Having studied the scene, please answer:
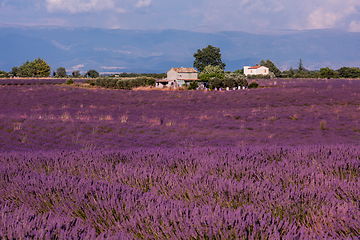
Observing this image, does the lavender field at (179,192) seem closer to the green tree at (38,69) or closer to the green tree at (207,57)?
the green tree at (38,69)

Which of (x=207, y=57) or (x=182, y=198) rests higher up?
(x=207, y=57)

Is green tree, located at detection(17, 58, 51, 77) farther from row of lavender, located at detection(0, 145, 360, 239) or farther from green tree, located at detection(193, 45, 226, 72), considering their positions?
row of lavender, located at detection(0, 145, 360, 239)

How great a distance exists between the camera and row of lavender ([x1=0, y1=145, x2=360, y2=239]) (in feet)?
7.12

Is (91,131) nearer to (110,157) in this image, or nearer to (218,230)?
(110,157)

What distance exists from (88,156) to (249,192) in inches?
115

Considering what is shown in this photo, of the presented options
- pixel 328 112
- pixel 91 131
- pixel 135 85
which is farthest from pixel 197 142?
pixel 135 85

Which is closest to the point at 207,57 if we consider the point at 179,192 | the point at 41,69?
the point at 41,69

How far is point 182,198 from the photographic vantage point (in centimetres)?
313

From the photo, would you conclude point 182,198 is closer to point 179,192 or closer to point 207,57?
point 179,192

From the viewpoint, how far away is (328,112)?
57.0 ft

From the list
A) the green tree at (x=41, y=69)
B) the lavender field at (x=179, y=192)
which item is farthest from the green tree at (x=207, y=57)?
the lavender field at (x=179, y=192)

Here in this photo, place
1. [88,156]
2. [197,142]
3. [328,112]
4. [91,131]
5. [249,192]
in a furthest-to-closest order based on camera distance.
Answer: [328,112], [91,131], [197,142], [88,156], [249,192]

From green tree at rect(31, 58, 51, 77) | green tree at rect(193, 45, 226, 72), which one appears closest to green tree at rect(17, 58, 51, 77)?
green tree at rect(31, 58, 51, 77)

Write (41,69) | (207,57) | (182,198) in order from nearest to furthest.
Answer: (182,198), (41,69), (207,57)
